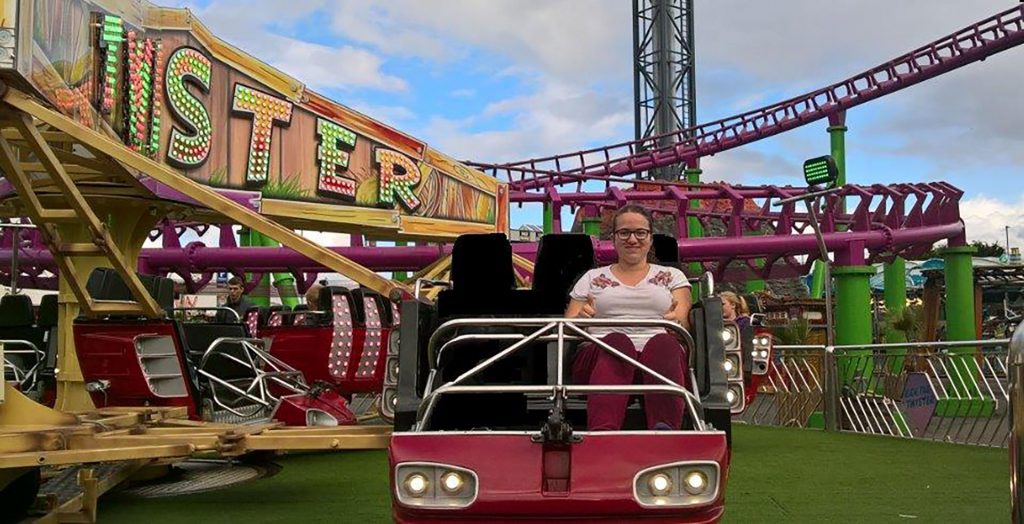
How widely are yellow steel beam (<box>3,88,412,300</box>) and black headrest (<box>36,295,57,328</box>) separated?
2473 millimetres

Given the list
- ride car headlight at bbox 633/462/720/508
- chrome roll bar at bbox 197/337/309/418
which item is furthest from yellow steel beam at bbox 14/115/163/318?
ride car headlight at bbox 633/462/720/508

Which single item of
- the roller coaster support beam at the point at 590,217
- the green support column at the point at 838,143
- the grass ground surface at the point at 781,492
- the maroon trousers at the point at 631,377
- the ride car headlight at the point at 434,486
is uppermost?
the green support column at the point at 838,143

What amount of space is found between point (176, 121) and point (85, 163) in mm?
2342

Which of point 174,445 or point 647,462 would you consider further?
point 174,445

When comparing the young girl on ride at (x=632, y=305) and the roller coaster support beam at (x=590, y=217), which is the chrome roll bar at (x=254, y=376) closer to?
the young girl on ride at (x=632, y=305)

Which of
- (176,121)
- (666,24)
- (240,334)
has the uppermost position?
(666,24)

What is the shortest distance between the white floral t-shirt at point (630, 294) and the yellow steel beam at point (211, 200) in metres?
2.03

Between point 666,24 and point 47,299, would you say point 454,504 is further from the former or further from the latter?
point 666,24

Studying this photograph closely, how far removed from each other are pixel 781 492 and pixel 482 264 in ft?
8.22

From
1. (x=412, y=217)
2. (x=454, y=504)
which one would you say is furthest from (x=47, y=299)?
(x=454, y=504)

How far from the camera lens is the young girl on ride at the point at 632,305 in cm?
359

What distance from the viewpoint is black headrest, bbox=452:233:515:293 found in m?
4.50

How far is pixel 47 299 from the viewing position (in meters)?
8.86

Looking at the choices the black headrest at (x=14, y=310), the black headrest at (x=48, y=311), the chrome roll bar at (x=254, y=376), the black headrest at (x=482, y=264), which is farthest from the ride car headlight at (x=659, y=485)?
the black headrest at (x=48, y=311)
